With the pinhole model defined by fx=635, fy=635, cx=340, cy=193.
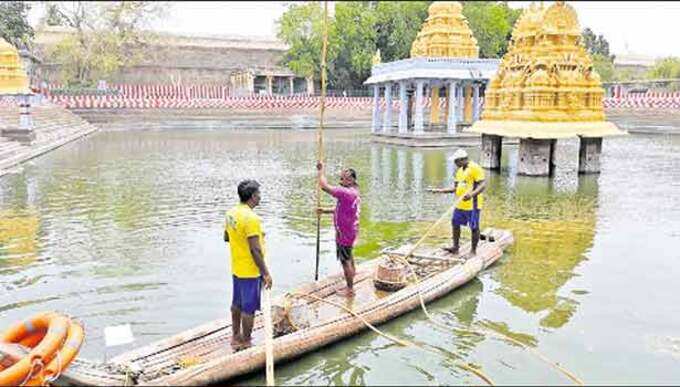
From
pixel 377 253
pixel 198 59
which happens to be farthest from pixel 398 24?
pixel 377 253

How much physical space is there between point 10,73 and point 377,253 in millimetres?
20576

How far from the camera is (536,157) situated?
59.8 ft

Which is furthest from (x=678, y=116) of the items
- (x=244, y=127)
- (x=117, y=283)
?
(x=117, y=283)

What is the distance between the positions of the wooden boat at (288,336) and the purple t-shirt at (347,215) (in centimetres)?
62

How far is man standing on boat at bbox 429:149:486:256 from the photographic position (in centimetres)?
846

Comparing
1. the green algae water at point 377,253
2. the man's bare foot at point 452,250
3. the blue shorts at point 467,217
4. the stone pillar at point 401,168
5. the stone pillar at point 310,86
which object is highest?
the stone pillar at point 310,86

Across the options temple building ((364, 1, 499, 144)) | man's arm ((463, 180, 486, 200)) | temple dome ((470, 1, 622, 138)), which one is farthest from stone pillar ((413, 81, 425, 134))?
man's arm ((463, 180, 486, 200))

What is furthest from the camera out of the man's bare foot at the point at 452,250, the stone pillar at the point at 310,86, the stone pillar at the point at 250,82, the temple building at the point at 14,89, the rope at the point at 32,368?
the stone pillar at the point at 310,86

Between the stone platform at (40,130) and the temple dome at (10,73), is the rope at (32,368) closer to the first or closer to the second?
the stone platform at (40,130)

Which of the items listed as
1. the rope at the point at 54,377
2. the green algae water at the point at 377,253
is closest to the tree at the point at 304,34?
the green algae water at the point at 377,253

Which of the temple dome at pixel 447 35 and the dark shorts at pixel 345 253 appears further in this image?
the temple dome at pixel 447 35

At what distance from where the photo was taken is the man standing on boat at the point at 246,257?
539cm

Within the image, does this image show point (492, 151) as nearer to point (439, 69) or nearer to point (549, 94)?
point (549, 94)

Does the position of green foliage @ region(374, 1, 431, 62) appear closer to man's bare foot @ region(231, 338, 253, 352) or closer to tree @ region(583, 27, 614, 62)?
tree @ region(583, 27, 614, 62)
